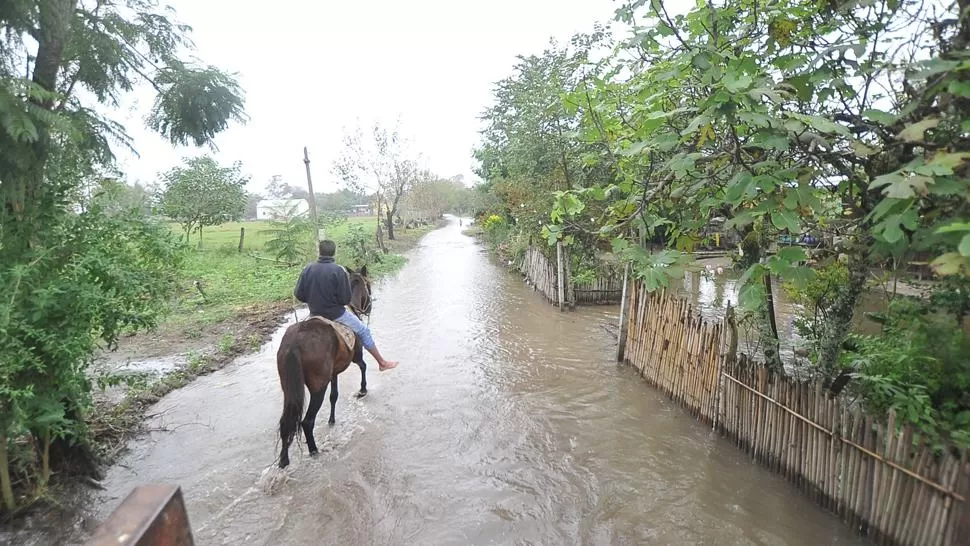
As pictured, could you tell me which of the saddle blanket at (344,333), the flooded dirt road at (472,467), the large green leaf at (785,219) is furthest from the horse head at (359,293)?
the large green leaf at (785,219)


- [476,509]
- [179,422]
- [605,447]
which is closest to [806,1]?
[605,447]

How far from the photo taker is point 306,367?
16.5 feet

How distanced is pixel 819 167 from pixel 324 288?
476cm

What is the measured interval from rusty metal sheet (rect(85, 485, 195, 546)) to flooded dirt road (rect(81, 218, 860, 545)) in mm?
3318

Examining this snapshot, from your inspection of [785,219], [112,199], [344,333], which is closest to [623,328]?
[344,333]

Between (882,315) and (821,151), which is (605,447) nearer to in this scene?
(882,315)

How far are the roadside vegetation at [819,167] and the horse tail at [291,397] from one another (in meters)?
2.74

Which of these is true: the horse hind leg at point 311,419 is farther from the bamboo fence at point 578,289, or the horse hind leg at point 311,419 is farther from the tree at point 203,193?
the tree at point 203,193

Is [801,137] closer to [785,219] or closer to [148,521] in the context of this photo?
[785,219]

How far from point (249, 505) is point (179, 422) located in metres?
2.35

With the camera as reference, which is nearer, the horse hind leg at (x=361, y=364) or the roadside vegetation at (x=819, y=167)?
the roadside vegetation at (x=819, y=167)

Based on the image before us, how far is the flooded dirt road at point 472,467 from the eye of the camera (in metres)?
3.92

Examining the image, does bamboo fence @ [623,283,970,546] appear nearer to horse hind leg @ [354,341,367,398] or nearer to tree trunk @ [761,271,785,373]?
tree trunk @ [761,271,785,373]

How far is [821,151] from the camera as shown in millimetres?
3217
